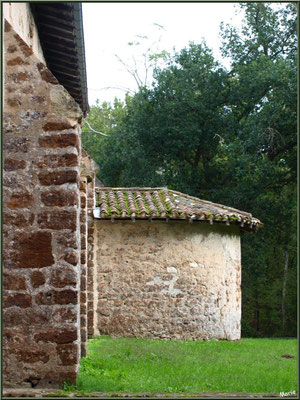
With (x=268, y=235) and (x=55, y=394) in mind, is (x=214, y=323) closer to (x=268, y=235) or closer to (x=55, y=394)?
(x=55, y=394)

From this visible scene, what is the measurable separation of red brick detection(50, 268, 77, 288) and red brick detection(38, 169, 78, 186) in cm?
89

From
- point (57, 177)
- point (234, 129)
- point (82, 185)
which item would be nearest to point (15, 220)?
point (57, 177)

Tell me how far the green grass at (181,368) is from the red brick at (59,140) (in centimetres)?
243

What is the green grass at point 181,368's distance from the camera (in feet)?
23.0

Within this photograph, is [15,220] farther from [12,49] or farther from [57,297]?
[12,49]

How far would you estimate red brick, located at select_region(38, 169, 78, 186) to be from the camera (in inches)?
242

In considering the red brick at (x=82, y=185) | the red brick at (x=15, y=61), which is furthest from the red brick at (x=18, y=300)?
the red brick at (x=82, y=185)

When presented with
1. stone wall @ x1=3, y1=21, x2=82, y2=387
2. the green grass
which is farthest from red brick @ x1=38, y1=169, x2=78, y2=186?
the green grass

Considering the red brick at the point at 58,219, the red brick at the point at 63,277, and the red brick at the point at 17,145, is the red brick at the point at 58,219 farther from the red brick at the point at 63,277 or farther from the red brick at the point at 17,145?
the red brick at the point at 17,145

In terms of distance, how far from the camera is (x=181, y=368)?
29.3 ft

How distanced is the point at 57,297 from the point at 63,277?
8.1 inches

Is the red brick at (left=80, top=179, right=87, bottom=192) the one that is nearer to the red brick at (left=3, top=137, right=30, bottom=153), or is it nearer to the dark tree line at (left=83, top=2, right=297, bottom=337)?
the red brick at (left=3, top=137, right=30, bottom=153)

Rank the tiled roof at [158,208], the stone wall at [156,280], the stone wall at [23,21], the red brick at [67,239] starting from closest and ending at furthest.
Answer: the red brick at [67,239] → the stone wall at [23,21] → the tiled roof at [158,208] → the stone wall at [156,280]

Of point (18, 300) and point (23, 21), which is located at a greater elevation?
point (23, 21)
